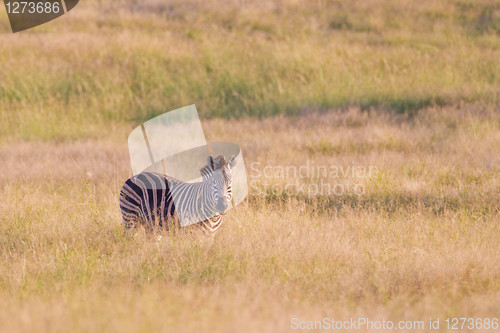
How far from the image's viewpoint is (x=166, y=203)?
612 centimetres

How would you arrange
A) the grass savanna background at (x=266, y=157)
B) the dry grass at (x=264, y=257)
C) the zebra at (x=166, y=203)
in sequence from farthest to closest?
the zebra at (x=166, y=203) < the grass savanna background at (x=266, y=157) < the dry grass at (x=264, y=257)

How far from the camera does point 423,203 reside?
795cm

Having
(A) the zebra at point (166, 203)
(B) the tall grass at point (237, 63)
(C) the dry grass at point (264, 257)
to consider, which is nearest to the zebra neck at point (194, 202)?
(A) the zebra at point (166, 203)

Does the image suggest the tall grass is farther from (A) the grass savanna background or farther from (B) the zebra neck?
(B) the zebra neck

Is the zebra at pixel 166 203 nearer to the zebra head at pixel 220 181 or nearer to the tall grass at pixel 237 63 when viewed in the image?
the zebra head at pixel 220 181

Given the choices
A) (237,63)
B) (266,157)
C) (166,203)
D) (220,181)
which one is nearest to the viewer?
(220,181)

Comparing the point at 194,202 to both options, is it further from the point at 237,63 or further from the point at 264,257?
the point at 237,63

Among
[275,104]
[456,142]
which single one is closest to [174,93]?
[275,104]

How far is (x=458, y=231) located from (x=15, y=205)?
17.0 ft

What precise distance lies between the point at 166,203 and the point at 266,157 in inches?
202

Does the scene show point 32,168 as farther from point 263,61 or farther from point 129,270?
point 263,61

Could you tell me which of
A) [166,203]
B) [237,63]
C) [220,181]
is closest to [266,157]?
[166,203]

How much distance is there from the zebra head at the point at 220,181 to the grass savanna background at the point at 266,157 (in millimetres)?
631

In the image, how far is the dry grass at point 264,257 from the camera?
4.69m
